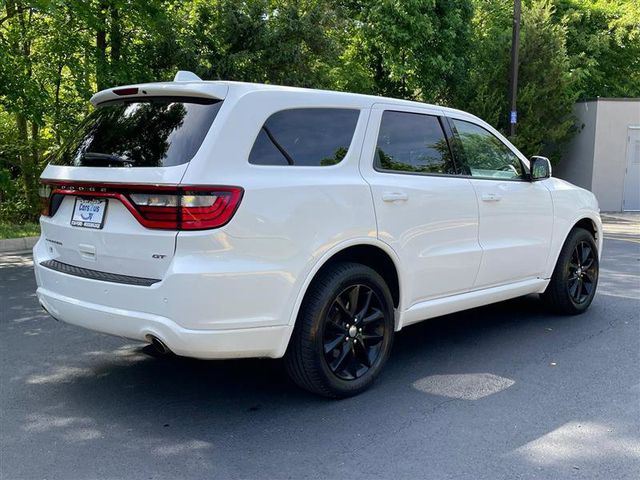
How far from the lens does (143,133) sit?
3.56 m

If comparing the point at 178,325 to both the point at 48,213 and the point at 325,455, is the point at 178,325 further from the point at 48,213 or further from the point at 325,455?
the point at 48,213

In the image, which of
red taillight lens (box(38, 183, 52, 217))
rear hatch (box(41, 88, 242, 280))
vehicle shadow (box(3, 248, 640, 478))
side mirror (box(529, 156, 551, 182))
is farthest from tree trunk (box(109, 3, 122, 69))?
side mirror (box(529, 156, 551, 182))

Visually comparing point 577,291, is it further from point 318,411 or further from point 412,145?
point 318,411

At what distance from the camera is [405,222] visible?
4.07 m

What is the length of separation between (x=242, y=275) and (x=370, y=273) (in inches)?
38.4

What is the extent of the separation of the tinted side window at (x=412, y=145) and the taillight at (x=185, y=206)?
1249mm

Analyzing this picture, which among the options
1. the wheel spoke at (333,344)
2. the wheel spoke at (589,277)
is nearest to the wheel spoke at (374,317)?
the wheel spoke at (333,344)

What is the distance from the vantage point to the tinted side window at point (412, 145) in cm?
418

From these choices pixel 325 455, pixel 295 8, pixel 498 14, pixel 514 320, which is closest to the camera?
pixel 325 455

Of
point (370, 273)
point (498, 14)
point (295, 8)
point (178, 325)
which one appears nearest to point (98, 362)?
point (178, 325)

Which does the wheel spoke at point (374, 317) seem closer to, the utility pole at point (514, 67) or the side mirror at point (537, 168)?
the side mirror at point (537, 168)

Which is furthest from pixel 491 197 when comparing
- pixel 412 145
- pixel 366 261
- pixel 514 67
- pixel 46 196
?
pixel 514 67

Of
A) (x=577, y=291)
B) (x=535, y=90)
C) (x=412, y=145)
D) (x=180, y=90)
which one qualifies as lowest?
(x=577, y=291)

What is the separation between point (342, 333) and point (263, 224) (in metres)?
0.96
